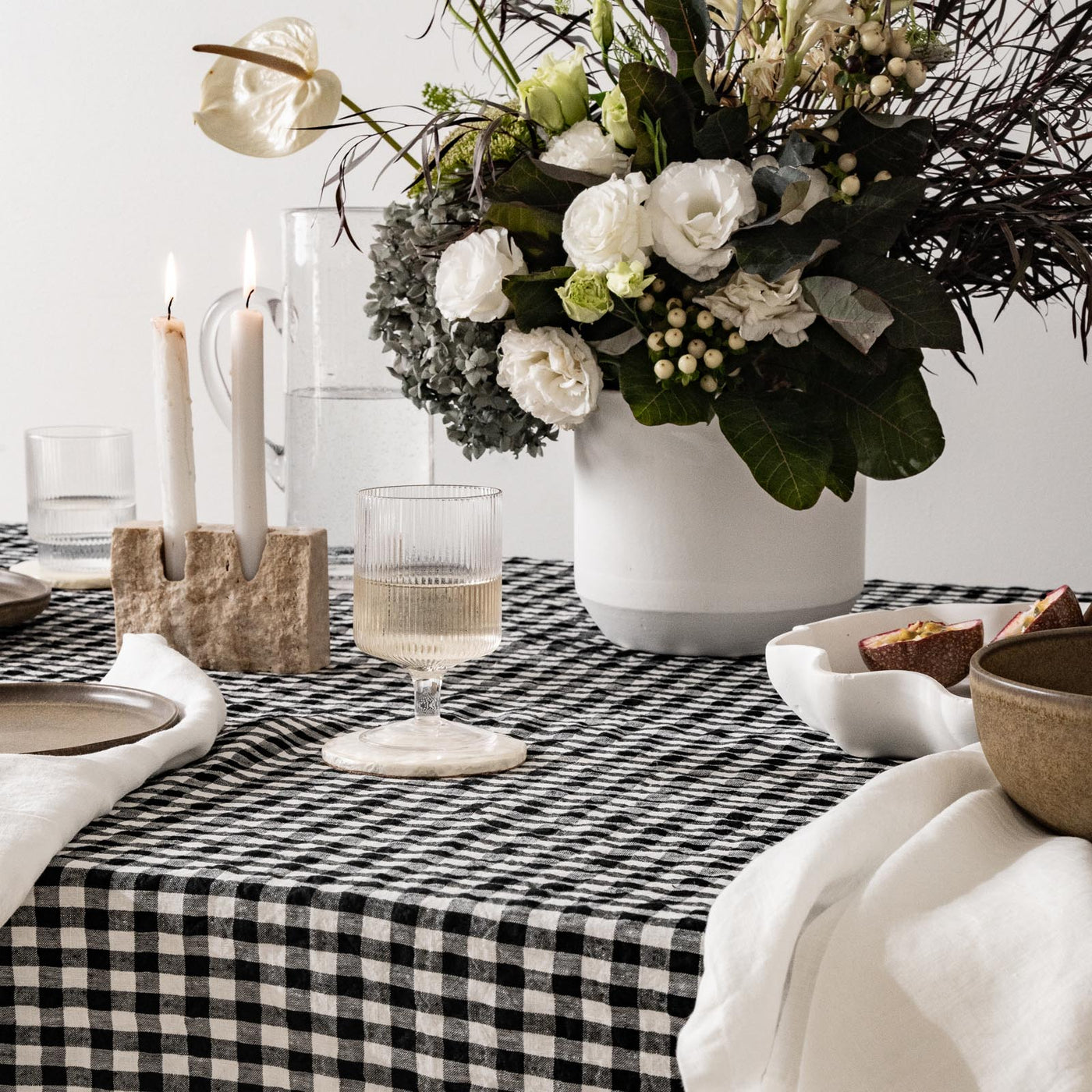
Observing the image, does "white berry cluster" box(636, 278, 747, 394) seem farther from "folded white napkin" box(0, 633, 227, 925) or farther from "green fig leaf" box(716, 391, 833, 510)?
"folded white napkin" box(0, 633, 227, 925)

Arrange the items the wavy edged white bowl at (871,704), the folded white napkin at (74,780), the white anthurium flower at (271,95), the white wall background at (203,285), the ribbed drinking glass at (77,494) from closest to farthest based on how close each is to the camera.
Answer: the folded white napkin at (74,780)
the wavy edged white bowl at (871,704)
the white anthurium flower at (271,95)
the ribbed drinking glass at (77,494)
the white wall background at (203,285)

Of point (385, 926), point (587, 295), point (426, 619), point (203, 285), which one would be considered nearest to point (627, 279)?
point (587, 295)

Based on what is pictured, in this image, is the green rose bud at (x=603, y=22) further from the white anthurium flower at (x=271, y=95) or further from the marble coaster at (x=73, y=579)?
the marble coaster at (x=73, y=579)

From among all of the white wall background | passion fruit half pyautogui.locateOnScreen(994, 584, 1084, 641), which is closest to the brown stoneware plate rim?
passion fruit half pyautogui.locateOnScreen(994, 584, 1084, 641)

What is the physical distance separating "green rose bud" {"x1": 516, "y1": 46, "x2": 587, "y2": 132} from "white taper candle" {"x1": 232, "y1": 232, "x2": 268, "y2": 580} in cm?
23

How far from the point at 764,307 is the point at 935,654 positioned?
254 millimetres

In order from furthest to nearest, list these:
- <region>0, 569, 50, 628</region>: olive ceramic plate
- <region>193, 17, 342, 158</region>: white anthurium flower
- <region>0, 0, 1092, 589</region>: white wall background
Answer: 1. <region>0, 0, 1092, 589</region>: white wall background
2. <region>0, 569, 50, 628</region>: olive ceramic plate
3. <region>193, 17, 342, 158</region>: white anthurium flower

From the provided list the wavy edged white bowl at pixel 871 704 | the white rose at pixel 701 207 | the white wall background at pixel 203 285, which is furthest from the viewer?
the white wall background at pixel 203 285

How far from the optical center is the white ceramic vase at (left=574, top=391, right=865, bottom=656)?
107 centimetres

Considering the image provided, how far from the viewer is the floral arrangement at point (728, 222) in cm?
96

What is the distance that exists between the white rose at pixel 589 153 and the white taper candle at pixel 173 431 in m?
0.31

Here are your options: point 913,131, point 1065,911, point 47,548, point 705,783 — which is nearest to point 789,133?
point 913,131

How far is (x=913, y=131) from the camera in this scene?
3.13ft

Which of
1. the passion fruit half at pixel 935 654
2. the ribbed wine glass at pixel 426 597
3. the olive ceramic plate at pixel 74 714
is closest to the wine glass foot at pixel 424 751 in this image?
the ribbed wine glass at pixel 426 597
